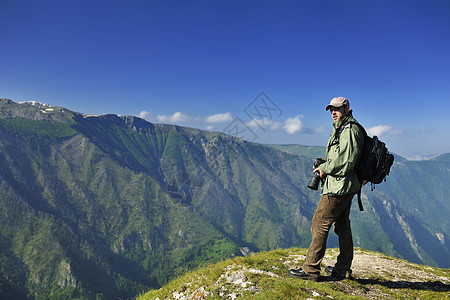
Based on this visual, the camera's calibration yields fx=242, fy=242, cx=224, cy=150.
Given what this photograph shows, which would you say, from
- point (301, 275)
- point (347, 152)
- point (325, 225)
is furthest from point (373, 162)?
point (301, 275)

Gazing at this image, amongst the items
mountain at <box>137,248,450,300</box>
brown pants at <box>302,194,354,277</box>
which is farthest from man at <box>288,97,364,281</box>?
mountain at <box>137,248,450,300</box>

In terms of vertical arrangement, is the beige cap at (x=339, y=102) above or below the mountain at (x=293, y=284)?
above

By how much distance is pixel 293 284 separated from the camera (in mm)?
6844

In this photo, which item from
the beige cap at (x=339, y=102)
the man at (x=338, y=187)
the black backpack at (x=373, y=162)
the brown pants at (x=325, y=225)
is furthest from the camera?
the beige cap at (x=339, y=102)

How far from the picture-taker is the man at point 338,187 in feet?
21.5

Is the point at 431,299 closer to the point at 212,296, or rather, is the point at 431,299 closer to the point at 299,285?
the point at 299,285

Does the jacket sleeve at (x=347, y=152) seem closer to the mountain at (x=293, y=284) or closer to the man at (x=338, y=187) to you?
the man at (x=338, y=187)

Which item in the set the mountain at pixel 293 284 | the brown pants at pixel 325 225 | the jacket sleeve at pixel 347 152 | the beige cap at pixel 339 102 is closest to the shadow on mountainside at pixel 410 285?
the mountain at pixel 293 284

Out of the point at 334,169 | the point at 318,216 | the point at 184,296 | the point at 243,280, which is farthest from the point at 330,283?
the point at 184,296

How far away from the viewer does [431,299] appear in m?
7.05

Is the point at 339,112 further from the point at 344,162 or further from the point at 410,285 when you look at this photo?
the point at 410,285

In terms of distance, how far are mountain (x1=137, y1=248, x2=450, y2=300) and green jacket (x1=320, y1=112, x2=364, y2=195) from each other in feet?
9.01

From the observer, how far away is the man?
6.55m

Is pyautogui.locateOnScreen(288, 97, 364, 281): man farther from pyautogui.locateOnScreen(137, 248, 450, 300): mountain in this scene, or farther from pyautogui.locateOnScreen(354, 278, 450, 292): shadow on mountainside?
pyautogui.locateOnScreen(354, 278, 450, 292): shadow on mountainside
